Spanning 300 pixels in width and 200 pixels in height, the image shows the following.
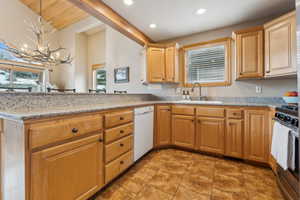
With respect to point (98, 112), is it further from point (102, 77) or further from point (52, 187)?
point (102, 77)

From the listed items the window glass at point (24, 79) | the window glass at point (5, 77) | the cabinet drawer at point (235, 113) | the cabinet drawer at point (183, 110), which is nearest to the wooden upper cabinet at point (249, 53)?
the cabinet drawer at point (235, 113)

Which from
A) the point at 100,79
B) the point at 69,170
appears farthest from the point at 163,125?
the point at 100,79

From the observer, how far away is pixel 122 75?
12.4 ft

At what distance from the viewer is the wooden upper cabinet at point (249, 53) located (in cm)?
208

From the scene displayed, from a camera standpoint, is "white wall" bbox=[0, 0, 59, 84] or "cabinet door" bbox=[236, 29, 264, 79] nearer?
"cabinet door" bbox=[236, 29, 264, 79]

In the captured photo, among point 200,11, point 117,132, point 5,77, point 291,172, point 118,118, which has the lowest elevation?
point 291,172

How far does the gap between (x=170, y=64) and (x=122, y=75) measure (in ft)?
5.05

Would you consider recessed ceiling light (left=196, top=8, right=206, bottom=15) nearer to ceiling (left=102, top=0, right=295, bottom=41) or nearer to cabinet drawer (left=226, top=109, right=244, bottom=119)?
ceiling (left=102, top=0, right=295, bottom=41)

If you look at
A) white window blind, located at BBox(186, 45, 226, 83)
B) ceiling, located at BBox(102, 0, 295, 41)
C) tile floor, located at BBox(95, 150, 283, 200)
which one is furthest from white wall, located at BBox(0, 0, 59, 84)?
tile floor, located at BBox(95, 150, 283, 200)

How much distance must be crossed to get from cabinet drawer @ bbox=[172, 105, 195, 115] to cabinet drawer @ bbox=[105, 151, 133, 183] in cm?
112

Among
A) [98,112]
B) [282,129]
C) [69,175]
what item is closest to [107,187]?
[69,175]

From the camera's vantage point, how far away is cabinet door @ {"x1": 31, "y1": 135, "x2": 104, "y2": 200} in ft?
2.87

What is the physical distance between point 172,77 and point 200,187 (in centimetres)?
204

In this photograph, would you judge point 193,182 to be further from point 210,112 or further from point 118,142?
point 210,112
